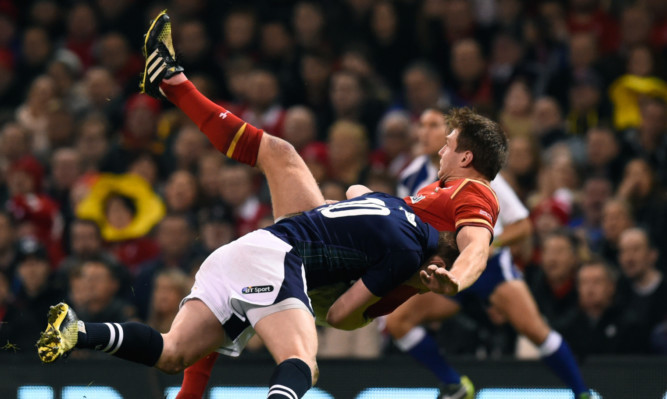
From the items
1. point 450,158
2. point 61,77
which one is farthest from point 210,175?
point 450,158

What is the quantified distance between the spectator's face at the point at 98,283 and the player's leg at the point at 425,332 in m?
2.18

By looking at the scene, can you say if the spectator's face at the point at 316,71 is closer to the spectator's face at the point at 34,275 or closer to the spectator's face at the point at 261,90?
the spectator's face at the point at 261,90

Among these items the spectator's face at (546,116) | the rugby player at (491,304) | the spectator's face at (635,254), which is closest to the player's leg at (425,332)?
the rugby player at (491,304)

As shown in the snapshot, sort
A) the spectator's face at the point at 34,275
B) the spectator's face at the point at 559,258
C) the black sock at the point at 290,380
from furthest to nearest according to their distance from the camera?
the spectator's face at the point at 34,275, the spectator's face at the point at 559,258, the black sock at the point at 290,380

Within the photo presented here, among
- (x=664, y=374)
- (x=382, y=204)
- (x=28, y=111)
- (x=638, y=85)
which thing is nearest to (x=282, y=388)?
(x=382, y=204)

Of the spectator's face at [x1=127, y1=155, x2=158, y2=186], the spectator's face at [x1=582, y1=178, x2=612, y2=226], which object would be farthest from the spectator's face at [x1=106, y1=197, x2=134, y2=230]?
the spectator's face at [x1=582, y1=178, x2=612, y2=226]

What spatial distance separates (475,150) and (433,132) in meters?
1.81

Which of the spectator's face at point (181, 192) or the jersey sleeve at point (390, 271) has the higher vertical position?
the jersey sleeve at point (390, 271)

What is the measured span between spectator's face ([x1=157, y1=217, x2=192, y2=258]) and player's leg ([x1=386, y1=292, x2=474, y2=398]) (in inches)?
86.8

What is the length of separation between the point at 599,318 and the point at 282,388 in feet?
12.0

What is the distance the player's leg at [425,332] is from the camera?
6.41m

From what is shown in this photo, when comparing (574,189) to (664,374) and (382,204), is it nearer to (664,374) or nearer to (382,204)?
(664,374)

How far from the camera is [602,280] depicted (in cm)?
706

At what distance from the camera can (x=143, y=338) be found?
4.36 m
